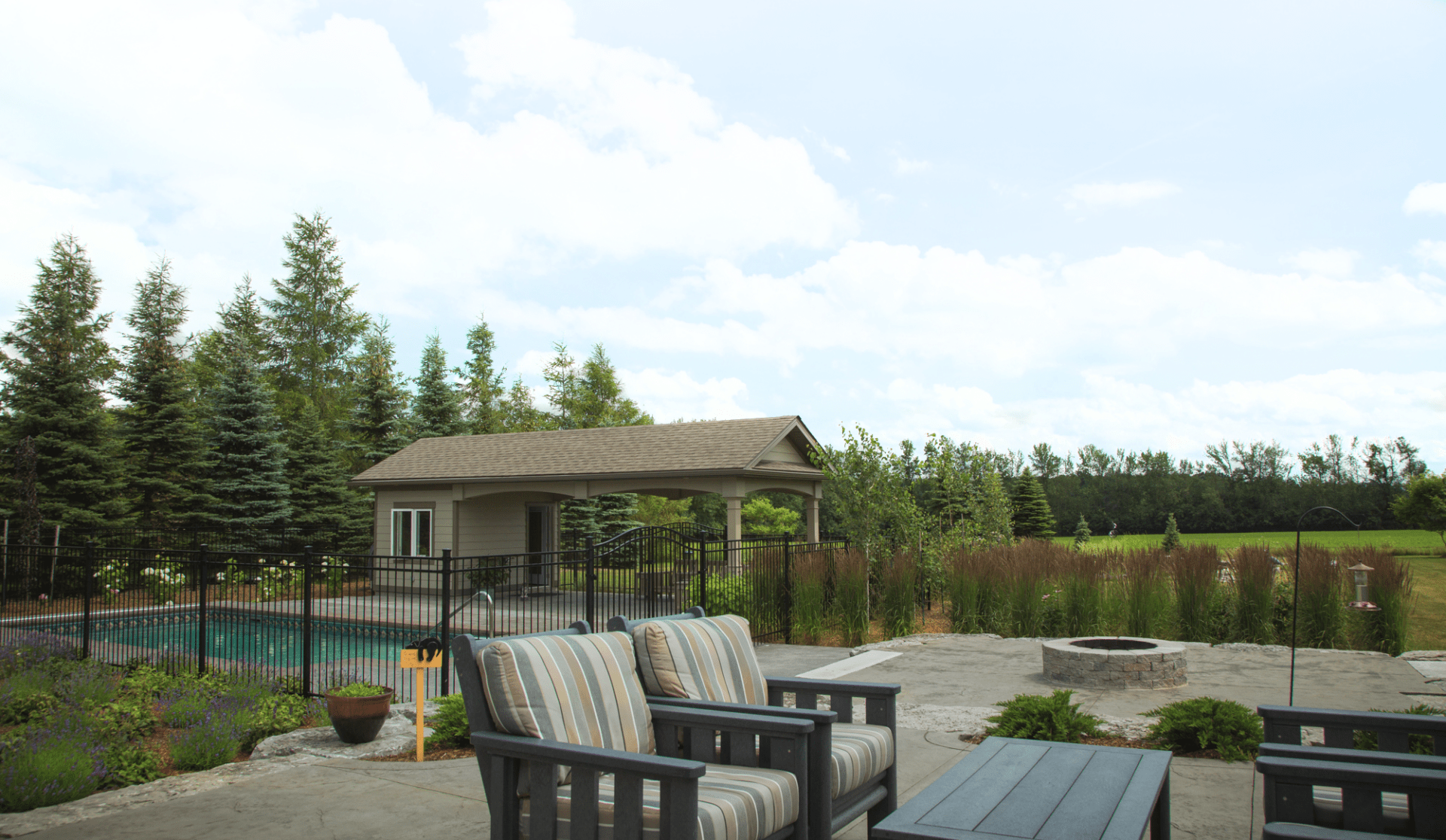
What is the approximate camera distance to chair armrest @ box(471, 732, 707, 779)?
94.2 inches

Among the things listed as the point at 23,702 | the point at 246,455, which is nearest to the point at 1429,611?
the point at 23,702

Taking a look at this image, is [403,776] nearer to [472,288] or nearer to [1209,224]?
[1209,224]

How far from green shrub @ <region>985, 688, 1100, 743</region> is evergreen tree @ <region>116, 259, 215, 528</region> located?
74.6 feet

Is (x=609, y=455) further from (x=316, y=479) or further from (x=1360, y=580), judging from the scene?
(x=1360, y=580)

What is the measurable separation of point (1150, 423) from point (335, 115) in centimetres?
1926

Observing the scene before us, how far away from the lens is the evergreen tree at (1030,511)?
32.5 m

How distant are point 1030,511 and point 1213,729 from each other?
2946 cm

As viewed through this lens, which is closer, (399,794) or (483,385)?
(399,794)

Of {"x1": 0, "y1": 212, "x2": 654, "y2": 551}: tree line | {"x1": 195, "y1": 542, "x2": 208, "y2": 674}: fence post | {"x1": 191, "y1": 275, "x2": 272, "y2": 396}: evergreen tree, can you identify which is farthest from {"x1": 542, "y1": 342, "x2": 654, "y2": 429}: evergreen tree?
{"x1": 195, "y1": 542, "x2": 208, "y2": 674}: fence post

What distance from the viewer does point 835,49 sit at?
393 inches

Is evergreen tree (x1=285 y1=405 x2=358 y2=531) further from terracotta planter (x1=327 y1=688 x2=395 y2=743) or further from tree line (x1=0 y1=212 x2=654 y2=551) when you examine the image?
terracotta planter (x1=327 y1=688 x2=395 y2=743)

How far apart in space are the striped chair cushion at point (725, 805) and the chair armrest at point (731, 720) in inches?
6.2

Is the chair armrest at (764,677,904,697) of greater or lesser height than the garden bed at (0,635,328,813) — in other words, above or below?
above

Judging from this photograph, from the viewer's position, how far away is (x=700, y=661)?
3.57 metres
